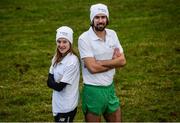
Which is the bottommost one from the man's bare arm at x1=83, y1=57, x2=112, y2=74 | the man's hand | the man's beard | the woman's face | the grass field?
the grass field

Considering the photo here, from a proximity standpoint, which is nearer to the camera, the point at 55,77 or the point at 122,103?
the point at 55,77

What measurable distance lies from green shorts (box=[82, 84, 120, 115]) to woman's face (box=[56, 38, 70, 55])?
536 mm

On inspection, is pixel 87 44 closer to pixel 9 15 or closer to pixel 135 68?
pixel 135 68

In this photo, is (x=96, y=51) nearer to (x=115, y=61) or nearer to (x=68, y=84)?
(x=115, y=61)

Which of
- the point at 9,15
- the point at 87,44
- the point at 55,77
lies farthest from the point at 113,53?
the point at 9,15

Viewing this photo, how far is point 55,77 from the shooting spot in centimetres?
590

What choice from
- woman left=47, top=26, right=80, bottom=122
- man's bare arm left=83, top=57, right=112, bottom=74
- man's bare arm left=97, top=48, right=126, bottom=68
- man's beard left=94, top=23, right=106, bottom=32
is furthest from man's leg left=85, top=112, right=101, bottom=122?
man's beard left=94, top=23, right=106, bottom=32

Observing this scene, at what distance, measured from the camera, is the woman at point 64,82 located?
575cm

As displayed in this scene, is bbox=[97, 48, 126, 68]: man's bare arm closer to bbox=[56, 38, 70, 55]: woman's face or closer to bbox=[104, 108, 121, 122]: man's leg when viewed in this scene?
bbox=[56, 38, 70, 55]: woman's face

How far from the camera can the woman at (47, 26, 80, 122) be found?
5746 mm

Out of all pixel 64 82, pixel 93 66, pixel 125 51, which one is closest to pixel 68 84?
pixel 64 82

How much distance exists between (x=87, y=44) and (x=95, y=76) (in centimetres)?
42

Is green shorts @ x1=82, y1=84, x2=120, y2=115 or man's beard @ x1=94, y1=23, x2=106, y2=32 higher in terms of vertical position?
man's beard @ x1=94, y1=23, x2=106, y2=32

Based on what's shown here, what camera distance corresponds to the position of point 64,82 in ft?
18.7
